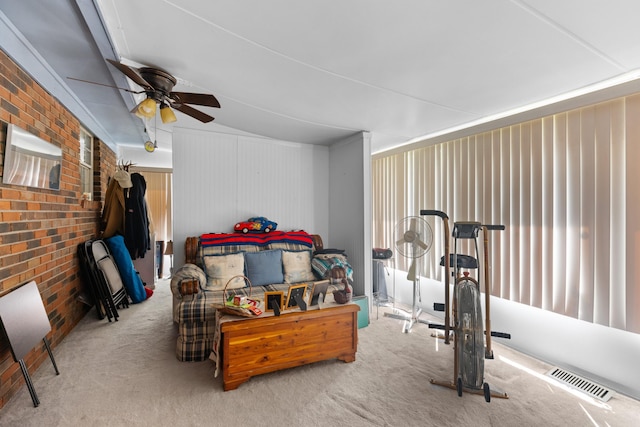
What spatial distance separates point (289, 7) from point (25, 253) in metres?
2.40

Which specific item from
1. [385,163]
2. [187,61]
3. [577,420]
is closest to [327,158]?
[385,163]

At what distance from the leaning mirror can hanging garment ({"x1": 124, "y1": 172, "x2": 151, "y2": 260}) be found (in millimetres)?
1507

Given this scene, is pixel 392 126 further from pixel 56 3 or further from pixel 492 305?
pixel 56 3

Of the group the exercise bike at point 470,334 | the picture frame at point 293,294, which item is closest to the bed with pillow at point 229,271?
the picture frame at point 293,294

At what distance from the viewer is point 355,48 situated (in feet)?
6.26

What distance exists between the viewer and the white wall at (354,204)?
11.9 ft

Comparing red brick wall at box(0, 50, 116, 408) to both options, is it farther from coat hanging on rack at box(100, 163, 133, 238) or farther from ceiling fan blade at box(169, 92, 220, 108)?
ceiling fan blade at box(169, 92, 220, 108)

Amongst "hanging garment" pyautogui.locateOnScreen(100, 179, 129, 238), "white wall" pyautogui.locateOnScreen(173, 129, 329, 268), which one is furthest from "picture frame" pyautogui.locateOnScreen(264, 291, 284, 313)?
"hanging garment" pyautogui.locateOnScreen(100, 179, 129, 238)

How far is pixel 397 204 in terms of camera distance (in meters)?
4.23

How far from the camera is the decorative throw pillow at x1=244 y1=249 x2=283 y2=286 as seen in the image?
3.31m

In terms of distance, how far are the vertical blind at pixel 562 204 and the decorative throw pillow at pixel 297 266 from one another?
1.75 m

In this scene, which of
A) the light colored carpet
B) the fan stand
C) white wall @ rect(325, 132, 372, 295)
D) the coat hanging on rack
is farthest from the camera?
the coat hanging on rack

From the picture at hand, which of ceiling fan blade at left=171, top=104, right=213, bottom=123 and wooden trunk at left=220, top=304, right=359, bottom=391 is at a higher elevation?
ceiling fan blade at left=171, top=104, right=213, bottom=123

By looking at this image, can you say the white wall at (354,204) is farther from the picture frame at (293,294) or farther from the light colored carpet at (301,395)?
the picture frame at (293,294)
